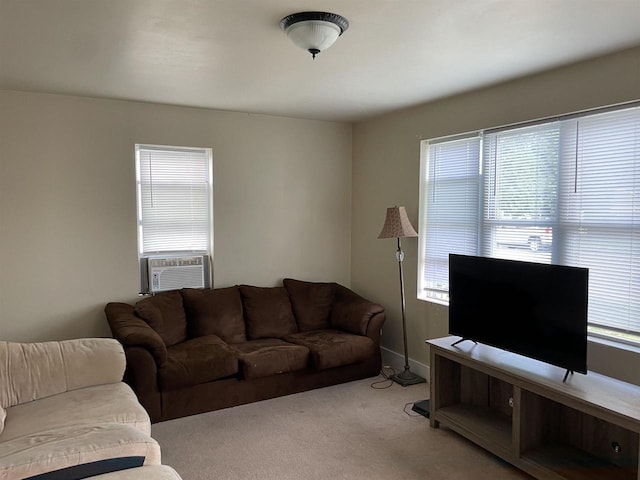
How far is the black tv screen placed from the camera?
98.7 inches

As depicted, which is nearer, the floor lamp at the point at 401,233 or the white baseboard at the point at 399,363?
the floor lamp at the point at 401,233

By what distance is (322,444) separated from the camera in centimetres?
306

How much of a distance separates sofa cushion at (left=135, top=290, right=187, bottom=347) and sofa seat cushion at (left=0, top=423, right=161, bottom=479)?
5.91 ft

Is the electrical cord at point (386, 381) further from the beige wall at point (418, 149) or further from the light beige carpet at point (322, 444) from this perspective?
the beige wall at point (418, 149)

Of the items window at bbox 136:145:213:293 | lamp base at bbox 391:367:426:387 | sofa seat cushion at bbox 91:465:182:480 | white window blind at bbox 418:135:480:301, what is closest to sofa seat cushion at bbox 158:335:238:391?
window at bbox 136:145:213:293

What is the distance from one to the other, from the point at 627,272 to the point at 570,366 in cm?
72

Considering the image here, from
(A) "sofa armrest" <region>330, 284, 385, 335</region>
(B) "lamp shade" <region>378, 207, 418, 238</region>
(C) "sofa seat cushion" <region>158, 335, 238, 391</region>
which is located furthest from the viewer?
(A) "sofa armrest" <region>330, 284, 385, 335</region>

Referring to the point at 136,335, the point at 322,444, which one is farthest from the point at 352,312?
the point at 136,335

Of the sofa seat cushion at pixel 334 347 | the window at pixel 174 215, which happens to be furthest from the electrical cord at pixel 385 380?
the window at pixel 174 215

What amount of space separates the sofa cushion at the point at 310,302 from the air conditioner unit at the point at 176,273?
894 millimetres

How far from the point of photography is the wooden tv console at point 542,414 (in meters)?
2.37

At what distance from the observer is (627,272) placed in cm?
273

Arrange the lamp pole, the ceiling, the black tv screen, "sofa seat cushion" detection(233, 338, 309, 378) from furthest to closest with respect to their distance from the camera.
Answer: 1. the lamp pole
2. "sofa seat cushion" detection(233, 338, 309, 378)
3. the black tv screen
4. the ceiling

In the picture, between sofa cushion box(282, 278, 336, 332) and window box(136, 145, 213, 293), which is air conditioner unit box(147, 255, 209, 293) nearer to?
window box(136, 145, 213, 293)
